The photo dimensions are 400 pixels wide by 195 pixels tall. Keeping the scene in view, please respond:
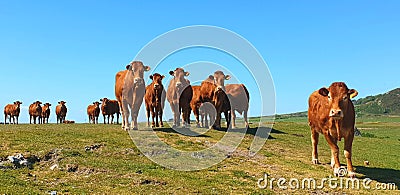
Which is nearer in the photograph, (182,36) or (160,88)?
(182,36)

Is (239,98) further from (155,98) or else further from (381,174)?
(381,174)

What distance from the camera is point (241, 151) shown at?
670 inches

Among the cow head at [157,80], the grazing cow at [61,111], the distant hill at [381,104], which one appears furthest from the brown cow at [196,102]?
the distant hill at [381,104]

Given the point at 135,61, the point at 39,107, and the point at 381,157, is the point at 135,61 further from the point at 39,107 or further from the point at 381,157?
the point at 39,107

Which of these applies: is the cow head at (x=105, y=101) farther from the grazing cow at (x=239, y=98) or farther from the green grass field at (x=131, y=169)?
the green grass field at (x=131, y=169)

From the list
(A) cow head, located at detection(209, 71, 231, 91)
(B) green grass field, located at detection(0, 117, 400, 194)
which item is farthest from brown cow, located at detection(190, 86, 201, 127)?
(B) green grass field, located at detection(0, 117, 400, 194)

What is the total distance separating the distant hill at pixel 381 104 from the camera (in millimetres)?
154950

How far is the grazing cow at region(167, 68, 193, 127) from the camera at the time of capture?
23.1 metres

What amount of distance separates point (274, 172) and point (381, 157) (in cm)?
946

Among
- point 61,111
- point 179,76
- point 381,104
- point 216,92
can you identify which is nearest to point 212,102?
point 216,92

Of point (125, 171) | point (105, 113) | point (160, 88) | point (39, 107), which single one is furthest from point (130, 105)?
point (39, 107)

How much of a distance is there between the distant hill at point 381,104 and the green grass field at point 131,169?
472 ft

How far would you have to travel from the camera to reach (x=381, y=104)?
558ft

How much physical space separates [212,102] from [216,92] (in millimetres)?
940
